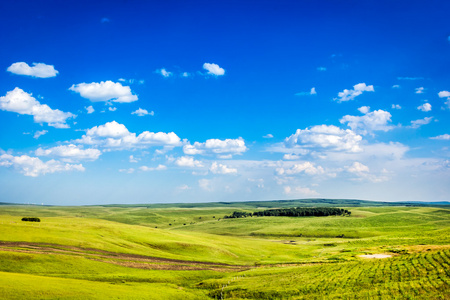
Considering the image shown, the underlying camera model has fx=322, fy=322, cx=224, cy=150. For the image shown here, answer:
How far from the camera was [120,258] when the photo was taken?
75.9 metres

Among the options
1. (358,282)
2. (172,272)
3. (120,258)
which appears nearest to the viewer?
(358,282)

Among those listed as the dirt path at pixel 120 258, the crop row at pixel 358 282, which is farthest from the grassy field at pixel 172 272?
the dirt path at pixel 120 258

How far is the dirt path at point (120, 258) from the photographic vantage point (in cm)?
7050

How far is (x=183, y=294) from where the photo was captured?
179 feet

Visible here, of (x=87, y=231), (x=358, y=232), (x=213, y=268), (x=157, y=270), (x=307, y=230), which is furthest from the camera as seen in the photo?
(x=307, y=230)

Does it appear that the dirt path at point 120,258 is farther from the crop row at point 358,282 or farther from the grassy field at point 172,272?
the crop row at point 358,282

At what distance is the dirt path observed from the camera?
70.5 meters

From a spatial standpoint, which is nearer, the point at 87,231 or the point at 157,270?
the point at 157,270

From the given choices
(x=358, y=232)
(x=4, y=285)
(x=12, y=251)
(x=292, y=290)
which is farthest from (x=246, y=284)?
(x=358, y=232)

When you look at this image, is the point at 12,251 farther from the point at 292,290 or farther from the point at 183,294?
the point at 292,290

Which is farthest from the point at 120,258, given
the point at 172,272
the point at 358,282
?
the point at 358,282

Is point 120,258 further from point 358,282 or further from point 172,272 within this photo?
point 358,282

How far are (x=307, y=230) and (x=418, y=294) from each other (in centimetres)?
15757

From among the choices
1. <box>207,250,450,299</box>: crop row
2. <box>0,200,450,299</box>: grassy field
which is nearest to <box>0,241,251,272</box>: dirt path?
<box>0,200,450,299</box>: grassy field
